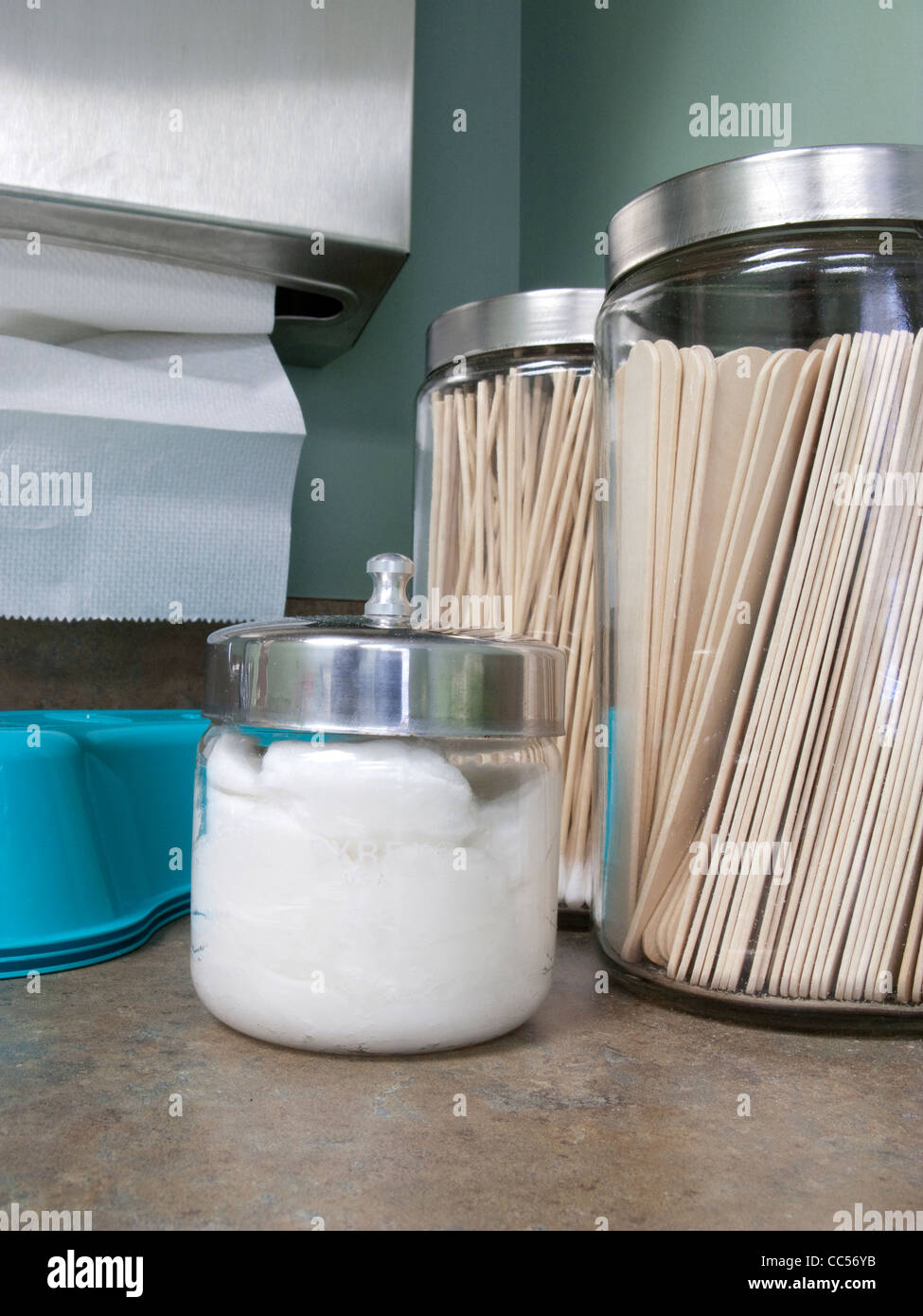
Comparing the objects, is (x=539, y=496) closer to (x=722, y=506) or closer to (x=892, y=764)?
(x=722, y=506)

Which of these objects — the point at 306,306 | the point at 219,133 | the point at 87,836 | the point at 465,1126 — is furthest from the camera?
the point at 306,306

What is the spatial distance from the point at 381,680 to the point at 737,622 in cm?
18

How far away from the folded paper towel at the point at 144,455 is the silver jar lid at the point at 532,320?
0.92ft

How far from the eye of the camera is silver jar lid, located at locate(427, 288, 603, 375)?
2.12ft

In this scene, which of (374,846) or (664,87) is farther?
(664,87)

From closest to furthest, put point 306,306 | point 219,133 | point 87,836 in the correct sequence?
point 87,836
point 219,133
point 306,306

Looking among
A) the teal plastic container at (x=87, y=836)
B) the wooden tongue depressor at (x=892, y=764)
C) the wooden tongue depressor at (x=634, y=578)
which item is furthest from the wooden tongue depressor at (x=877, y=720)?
the teal plastic container at (x=87, y=836)

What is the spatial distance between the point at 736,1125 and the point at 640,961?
0.47 ft

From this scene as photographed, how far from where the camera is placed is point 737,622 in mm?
491

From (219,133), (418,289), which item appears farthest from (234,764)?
(418,289)

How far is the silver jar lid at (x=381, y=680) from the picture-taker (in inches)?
16.7

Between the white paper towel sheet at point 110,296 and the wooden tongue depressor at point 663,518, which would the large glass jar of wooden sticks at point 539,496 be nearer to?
the wooden tongue depressor at point 663,518

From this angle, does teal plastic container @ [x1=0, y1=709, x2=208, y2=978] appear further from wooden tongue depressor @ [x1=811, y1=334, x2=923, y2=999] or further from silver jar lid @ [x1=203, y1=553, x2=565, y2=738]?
wooden tongue depressor @ [x1=811, y1=334, x2=923, y2=999]

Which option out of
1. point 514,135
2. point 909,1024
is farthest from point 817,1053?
point 514,135
